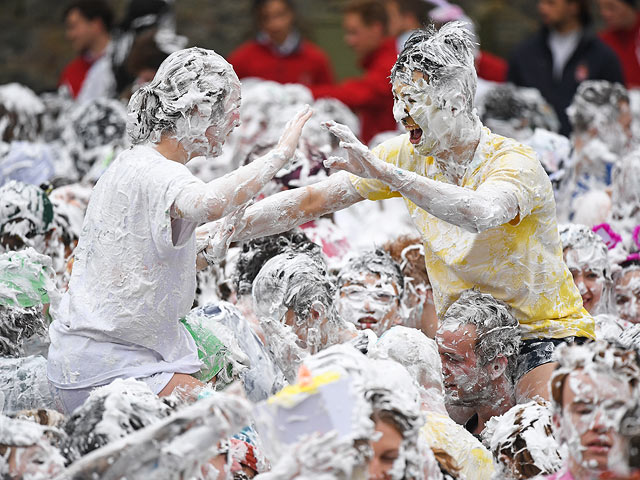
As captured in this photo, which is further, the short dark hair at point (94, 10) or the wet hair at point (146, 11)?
the short dark hair at point (94, 10)

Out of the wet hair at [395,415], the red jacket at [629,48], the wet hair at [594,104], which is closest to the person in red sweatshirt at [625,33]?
the red jacket at [629,48]

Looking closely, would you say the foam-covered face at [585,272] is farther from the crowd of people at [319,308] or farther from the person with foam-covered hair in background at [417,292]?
the person with foam-covered hair in background at [417,292]

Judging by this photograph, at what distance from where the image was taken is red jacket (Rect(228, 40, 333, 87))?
10172 millimetres

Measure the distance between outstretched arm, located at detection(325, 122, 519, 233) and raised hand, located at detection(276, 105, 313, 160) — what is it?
0.33 ft

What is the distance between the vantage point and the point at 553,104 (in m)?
9.39

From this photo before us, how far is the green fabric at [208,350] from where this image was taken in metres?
4.18

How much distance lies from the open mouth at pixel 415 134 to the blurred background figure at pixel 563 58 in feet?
16.6

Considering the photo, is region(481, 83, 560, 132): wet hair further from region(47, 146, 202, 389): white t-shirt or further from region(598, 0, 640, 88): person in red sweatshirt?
region(47, 146, 202, 389): white t-shirt

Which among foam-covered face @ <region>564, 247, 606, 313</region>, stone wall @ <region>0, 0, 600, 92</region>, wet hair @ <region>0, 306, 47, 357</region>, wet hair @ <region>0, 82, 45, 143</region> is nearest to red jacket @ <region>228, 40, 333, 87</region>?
wet hair @ <region>0, 82, 45, 143</region>

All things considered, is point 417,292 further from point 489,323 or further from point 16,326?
point 16,326

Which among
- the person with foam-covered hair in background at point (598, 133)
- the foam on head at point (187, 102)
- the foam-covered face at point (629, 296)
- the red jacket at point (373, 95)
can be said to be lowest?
the red jacket at point (373, 95)

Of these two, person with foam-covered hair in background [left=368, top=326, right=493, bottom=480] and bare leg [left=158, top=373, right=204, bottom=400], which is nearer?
person with foam-covered hair in background [left=368, top=326, right=493, bottom=480]

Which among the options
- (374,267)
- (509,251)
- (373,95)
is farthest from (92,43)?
(509,251)

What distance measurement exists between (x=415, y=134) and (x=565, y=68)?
5.48 meters
